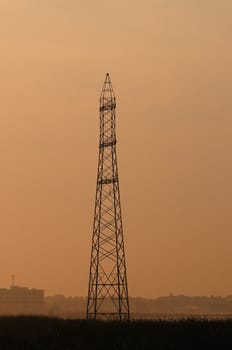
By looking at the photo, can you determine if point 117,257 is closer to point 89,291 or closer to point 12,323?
point 89,291

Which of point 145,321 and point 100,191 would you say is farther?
point 100,191

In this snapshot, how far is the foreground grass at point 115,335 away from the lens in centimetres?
3588

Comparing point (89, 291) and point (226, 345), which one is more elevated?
point (89, 291)

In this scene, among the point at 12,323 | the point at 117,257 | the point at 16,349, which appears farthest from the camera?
the point at 117,257

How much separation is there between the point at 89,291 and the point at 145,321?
47.0 feet

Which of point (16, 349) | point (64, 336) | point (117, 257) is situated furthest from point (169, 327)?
point (117, 257)

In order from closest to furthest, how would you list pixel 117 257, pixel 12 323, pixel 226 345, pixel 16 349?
pixel 16 349
pixel 226 345
pixel 12 323
pixel 117 257

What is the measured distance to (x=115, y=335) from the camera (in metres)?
37.4

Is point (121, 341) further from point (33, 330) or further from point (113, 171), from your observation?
point (113, 171)

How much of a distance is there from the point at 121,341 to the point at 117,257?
60.1 ft

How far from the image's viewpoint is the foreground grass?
35875mm

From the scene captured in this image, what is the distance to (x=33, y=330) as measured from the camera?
1487 inches

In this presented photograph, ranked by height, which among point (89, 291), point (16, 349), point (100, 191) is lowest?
point (16, 349)

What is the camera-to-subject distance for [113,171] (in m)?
57.1
